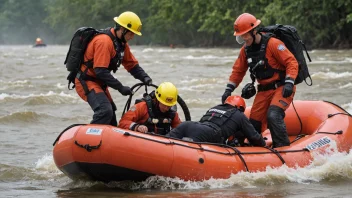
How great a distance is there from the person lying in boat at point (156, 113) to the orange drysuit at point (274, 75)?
3.47ft

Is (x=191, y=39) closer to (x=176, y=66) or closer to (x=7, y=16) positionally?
(x=176, y=66)

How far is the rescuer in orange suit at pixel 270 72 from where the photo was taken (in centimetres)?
844

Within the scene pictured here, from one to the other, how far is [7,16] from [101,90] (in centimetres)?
10020

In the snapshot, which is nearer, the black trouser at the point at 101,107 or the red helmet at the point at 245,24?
the black trouser at the point at 101,107

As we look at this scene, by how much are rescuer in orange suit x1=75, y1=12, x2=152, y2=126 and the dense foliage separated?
81.3 ft

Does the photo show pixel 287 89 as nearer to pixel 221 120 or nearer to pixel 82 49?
pixel 221 120

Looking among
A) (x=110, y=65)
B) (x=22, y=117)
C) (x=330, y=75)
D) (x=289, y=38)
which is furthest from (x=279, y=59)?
(x=330, y=75)

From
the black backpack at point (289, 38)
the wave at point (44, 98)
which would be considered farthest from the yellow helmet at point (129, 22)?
the wave at point (44, 98)

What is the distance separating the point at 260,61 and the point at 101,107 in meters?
1.91

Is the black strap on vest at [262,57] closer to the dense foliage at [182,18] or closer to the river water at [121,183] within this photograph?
the river water at [121,183]

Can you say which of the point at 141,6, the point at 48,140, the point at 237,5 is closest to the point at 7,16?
the point at 141,6

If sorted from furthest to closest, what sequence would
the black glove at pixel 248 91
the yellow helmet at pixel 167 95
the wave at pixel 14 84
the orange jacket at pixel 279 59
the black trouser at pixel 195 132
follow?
the wave at pixel 14 84, the black glove at pixel 248 91, the orange jacket at pixel 279 59, the yellow helmet at pixel 167 95, the black trouser at pixel 195 132

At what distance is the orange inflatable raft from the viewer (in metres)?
7.42

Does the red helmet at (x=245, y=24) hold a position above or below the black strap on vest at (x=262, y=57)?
above
